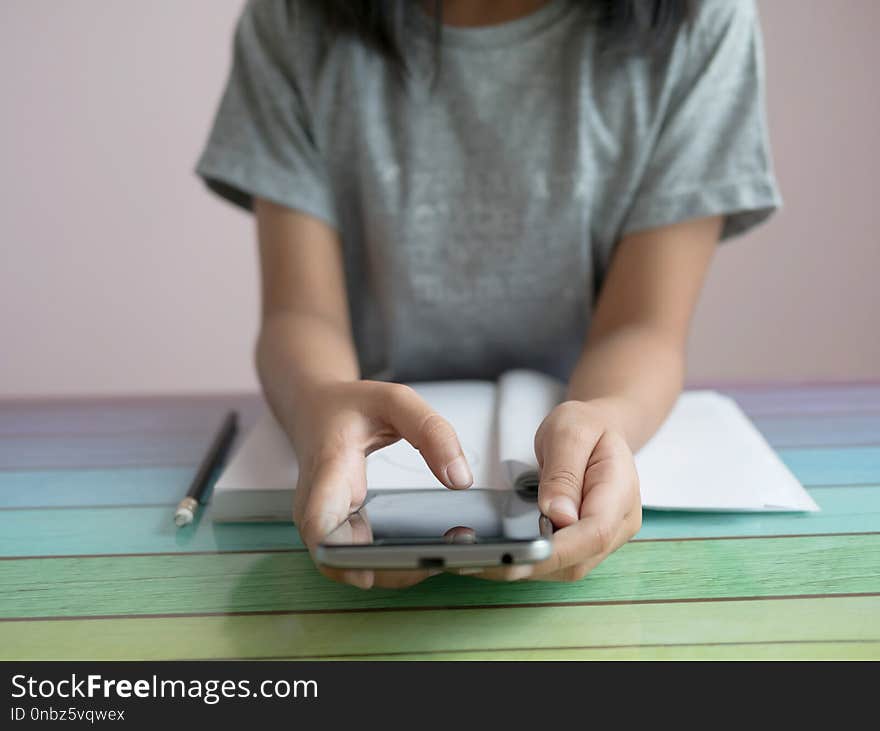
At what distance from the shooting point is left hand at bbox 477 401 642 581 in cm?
41

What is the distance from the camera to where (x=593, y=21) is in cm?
75

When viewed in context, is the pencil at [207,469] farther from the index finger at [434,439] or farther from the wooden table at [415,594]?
the index finger at [434,439]

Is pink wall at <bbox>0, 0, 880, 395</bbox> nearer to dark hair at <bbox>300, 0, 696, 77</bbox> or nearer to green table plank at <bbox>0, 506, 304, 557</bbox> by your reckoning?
dark hair at <bbox>300, 0, 696, 77</bbox>

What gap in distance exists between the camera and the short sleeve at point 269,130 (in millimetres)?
755

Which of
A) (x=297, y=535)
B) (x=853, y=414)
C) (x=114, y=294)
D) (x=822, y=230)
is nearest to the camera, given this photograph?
(x=297, y=535)

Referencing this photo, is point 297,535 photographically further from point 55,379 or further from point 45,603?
point 55,379

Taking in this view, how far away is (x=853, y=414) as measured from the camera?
699mm

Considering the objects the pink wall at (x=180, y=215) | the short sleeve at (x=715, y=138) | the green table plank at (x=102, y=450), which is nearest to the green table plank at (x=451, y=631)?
the green table plank at (x=102, y=450)

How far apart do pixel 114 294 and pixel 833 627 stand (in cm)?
176

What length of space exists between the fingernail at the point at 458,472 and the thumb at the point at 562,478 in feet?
0.11

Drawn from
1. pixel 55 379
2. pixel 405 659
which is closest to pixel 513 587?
pixel 405 659

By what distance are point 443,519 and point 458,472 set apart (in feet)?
0.10

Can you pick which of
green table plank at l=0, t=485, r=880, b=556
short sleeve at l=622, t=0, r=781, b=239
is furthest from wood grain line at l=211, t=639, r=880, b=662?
short sleeve at l=622, t=0, r=781, b=239

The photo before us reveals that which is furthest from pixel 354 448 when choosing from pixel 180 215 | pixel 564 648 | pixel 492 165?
pixel 180 215
